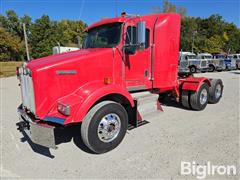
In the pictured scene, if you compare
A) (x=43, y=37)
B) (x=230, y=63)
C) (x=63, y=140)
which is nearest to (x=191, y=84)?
(x=63, y=140)

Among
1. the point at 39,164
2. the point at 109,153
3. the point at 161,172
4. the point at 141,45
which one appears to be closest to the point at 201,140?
the point at 161,172

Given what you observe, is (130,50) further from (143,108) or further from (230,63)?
(230,63)

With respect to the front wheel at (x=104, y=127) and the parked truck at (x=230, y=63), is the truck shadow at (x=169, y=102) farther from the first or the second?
the parked truck at (x=230, y=63)

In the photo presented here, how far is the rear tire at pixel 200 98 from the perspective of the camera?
19.6 feet

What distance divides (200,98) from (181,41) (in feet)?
154

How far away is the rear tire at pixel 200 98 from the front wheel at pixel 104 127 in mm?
3067

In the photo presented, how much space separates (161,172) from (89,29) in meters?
3.75

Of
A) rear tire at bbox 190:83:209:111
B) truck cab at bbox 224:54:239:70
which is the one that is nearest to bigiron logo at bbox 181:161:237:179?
rear tire at bbox 190:83:209:111

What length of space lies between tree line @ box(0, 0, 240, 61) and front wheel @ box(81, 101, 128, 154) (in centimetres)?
4181

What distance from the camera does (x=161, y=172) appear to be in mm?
3010

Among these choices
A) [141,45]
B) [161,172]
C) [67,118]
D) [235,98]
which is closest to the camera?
[161,172]

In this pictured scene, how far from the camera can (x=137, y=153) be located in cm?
359

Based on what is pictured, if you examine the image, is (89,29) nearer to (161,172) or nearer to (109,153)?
(109,153)

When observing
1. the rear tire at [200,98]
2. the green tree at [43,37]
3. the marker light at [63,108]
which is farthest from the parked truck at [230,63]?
the green tree at [43,37]
